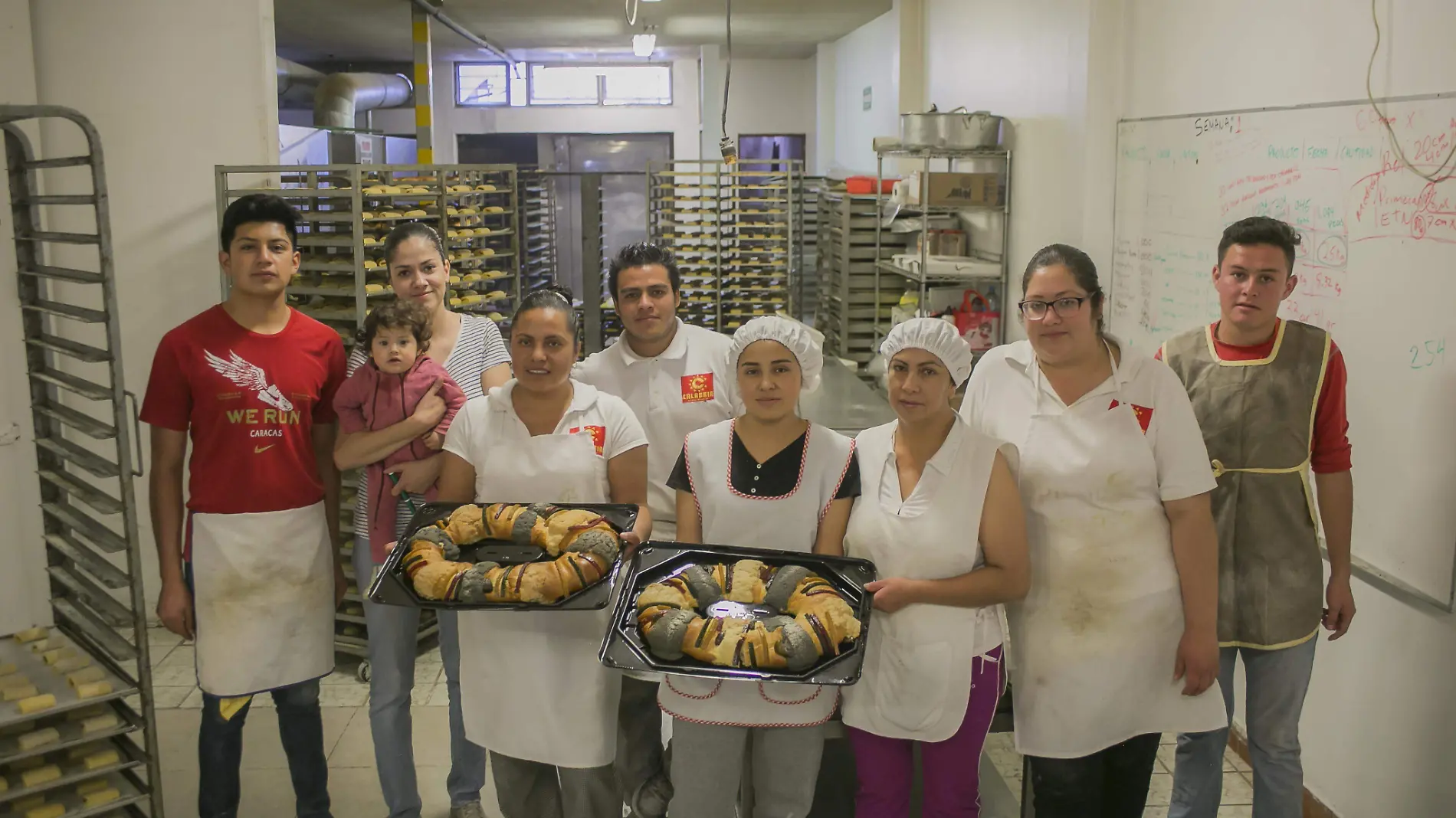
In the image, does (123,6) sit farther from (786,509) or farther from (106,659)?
(786,509)

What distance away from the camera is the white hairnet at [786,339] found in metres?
2.02

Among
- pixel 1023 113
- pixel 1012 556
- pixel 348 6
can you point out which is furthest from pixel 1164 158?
pixel 348 6

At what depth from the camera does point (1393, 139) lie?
2.48 metres

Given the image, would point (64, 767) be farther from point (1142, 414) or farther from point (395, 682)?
point (1142, 414)

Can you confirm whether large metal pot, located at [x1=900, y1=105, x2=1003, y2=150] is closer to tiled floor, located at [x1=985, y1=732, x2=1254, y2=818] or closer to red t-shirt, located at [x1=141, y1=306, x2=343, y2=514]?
tiled floor, located at [x1=985, y1=732, x2=1254, y2=818]

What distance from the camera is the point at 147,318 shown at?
12.8ft

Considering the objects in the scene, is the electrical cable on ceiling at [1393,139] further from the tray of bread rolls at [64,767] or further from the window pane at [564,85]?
the window pane at [564,85]

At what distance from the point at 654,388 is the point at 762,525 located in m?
0.55

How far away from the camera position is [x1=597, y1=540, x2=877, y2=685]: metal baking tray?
5.75 ft

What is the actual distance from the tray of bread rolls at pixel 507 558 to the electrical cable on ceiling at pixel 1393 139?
6.18 feet

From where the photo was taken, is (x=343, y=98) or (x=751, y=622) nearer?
(x=751, y=622)

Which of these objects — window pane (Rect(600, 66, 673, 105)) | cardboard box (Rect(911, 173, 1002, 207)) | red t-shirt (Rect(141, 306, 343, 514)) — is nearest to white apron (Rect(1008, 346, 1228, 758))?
red t-shirt (Rect(141, 306, 343, 514))

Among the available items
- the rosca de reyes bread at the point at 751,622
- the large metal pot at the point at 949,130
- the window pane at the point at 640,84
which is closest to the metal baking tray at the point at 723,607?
the rosca de reyes bread at the point at 751,622

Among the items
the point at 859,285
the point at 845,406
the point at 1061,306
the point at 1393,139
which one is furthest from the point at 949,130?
the point at 1061,306
